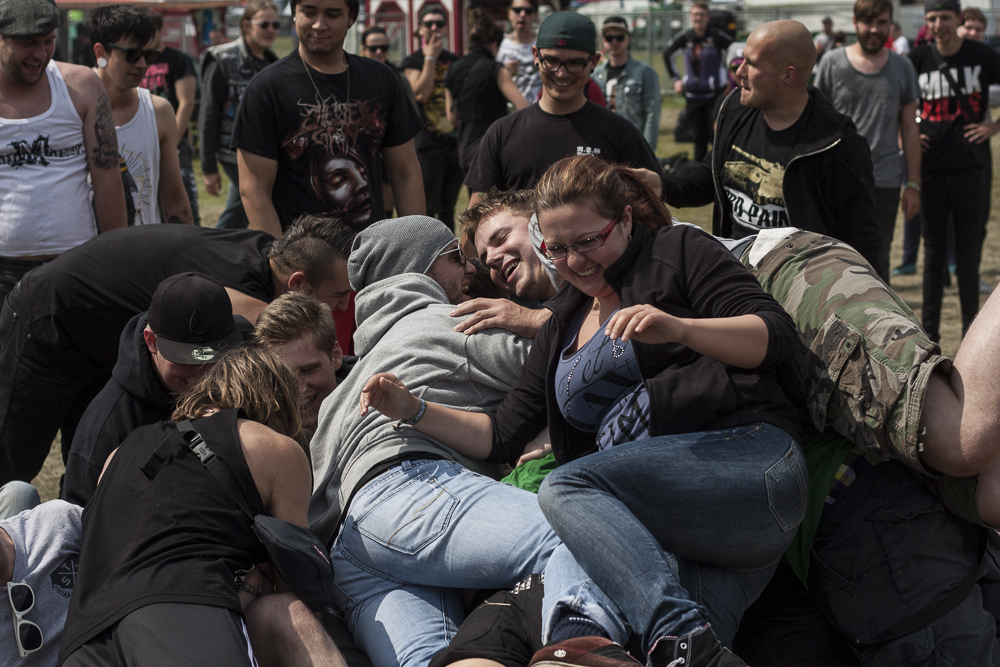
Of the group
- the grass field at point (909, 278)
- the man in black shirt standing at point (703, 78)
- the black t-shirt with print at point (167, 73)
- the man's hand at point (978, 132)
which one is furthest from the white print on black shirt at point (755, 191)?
the man in black shirt standing at point (703, 78)

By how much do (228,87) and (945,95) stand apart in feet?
17.1

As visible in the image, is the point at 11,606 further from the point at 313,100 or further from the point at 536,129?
the point at 536,129

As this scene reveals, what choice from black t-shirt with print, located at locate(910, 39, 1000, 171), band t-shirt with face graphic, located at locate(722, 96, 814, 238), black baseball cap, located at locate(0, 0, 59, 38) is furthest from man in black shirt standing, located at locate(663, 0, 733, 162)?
black baseball cap, located at locate(0, 0, 59, 38)

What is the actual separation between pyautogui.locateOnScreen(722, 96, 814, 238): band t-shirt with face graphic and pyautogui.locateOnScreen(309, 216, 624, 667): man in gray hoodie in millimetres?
1750

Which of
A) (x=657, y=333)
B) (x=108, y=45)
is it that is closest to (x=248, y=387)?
(x=657, y=333)

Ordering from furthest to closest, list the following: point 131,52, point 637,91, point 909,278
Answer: point 637,91
point 909,278
point 131,52

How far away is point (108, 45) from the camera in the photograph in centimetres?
504

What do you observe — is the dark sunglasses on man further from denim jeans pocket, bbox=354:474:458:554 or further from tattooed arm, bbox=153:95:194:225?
tattooed arm, bbox=153:95:194:225

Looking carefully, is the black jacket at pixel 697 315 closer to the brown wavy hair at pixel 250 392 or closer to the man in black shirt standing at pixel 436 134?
the brown wavy hair at pixel 250 392

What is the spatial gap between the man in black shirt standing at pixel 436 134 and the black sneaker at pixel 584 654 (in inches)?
233

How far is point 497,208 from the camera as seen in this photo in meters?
3.60

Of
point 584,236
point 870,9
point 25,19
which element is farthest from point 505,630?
point 870,9

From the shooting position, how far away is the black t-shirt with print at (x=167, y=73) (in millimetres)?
7645

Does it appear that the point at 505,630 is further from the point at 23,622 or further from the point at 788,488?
the point at 23,622
